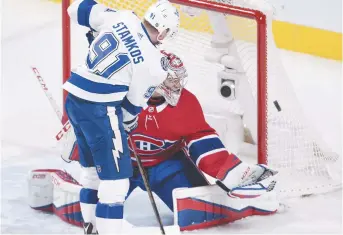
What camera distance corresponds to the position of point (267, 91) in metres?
3.46

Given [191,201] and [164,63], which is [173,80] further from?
[191,201]

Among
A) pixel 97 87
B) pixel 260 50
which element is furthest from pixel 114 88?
pixel 260 50

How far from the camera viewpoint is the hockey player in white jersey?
116 inches

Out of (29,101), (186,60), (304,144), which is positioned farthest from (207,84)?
(29,101)

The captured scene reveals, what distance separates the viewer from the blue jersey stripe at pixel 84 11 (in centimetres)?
313

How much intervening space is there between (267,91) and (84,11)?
2.40 feet

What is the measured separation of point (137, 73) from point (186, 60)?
1.08 metres

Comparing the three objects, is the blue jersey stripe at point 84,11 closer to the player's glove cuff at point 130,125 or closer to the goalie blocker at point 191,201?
the player's glove cuff at point 130,125

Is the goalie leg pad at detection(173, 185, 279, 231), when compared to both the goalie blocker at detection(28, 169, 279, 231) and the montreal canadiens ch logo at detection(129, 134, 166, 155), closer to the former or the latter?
the goalie blocker at detection(28, 169, 279, 231)

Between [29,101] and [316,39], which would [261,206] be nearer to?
[29,101]

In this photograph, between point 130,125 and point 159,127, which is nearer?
point 130,125

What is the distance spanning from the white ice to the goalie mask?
43 centimetres

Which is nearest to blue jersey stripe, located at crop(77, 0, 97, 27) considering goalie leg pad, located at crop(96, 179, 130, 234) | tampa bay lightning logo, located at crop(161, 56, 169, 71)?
tampa bay lightning logo, located at crop(161, 56, 169, 71)

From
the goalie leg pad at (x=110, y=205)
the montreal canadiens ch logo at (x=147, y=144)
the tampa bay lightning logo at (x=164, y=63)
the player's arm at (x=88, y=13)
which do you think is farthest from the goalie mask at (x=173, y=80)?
the goalie leg pad at (x=110, y=205)
